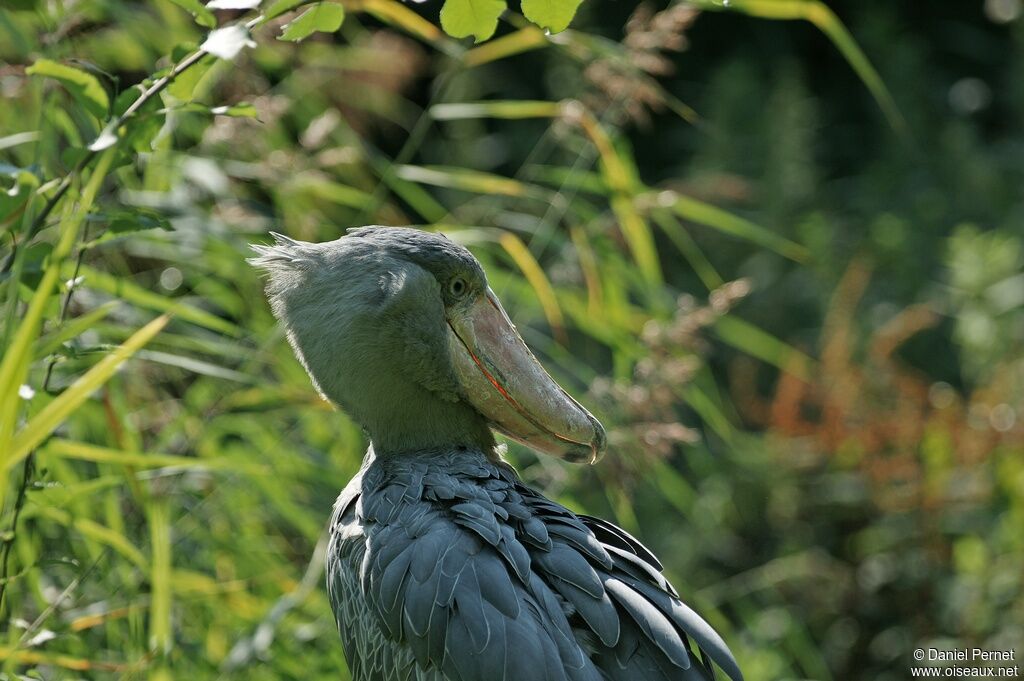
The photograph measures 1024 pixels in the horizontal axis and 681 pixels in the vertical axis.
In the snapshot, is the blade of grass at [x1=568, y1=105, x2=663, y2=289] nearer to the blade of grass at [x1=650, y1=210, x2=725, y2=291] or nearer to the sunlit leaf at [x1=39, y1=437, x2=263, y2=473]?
the blade of grass at [x1=650, y1=210, x2=725, y2=291]

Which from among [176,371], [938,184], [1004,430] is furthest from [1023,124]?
[176,371]

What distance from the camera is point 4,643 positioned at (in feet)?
6.01

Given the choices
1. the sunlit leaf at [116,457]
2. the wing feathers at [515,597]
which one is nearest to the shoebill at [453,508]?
the wing feathers at [515,597]

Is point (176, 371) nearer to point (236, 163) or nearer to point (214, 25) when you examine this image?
point (236, 163)

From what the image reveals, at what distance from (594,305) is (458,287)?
60 centimetres

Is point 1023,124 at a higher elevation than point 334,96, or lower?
lower

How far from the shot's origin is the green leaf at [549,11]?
1.29 m

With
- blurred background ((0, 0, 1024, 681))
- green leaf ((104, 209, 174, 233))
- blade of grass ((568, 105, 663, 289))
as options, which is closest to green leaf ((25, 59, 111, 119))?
blurred background ((0, 0, 1024, 681))

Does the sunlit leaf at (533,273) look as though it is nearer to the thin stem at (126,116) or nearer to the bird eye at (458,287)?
the bird eye at (458,287)

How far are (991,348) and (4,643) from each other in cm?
303

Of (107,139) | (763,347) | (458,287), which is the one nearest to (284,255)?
(458,287)

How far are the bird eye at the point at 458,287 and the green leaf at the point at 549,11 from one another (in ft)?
1.90

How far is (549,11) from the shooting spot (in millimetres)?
1292

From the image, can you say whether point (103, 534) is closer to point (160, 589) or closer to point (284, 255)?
point (160, 589)
